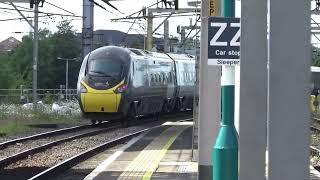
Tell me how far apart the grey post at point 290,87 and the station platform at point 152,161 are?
22.6ft

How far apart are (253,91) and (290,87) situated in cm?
132

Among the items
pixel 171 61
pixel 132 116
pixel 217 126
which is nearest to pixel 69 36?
pixel 171 61

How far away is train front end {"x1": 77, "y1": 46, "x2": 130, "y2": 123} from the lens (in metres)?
26.9

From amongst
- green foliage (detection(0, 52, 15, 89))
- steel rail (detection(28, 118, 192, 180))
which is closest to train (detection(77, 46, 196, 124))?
steel rail (detection(28, 118, 192, 180))

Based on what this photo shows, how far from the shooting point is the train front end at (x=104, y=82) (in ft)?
88.2

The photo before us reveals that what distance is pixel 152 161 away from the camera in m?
13.7

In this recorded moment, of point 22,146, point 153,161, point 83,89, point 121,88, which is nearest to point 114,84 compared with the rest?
point 121,88

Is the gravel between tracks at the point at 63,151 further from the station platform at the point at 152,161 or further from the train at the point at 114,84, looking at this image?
the train at the point at 114,84

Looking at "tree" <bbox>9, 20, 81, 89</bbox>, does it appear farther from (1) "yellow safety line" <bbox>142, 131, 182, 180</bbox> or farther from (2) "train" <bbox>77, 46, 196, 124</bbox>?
(1) "yellow safety line" <bbox>142, 131, 182, 180</bbox>

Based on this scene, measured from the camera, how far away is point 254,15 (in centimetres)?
571

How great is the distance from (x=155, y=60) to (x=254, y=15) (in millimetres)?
26207

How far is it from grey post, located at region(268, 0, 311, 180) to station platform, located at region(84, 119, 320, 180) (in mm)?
6869

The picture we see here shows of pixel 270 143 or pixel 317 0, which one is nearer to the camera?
pixel 270 143

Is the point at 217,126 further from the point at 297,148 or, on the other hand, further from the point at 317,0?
the point at 317,0
